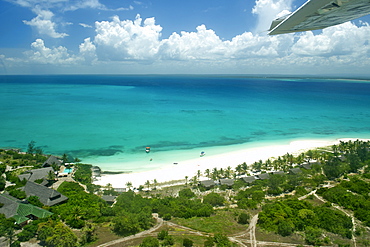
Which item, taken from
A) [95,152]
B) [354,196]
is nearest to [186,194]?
[354,196]

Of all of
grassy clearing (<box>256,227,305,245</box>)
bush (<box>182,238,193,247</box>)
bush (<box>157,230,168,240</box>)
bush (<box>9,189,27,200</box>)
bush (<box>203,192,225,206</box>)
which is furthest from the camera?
bush (<box>203,192,225,206</box>)

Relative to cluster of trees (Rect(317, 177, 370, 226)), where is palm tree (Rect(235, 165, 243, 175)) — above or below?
below

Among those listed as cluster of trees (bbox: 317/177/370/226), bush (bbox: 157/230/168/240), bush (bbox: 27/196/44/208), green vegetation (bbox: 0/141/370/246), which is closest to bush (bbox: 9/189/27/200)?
green vegetation (bbox: 0/141/370/246)

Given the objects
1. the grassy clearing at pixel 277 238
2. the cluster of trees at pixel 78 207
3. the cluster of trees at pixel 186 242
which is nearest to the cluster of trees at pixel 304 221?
the grassy clearing at pixel 277 238

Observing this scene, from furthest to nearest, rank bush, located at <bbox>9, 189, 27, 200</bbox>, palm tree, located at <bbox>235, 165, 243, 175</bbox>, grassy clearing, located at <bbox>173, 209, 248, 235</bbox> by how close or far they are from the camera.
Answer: palm tree, located at <bbox>235, 165, 243, 175</bbox> < bush, located at <bbox>9, 189, 27, 200</bbox> < grassy clearing, located at <bbox>173, 209, 248, 235</bbox>

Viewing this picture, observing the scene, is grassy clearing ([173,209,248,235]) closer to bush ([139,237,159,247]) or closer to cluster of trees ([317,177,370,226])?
bush ([139,237,159,247])

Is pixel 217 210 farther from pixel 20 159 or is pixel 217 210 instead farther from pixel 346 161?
pixel 20 159

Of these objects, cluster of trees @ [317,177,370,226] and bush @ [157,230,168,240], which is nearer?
bush @ [157,230,168,240]
